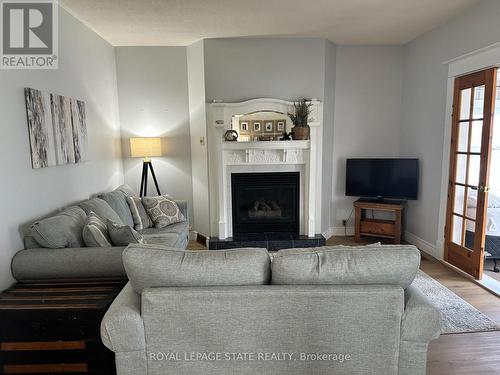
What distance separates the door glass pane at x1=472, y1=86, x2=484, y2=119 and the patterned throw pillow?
3.45 meters

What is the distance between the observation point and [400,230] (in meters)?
4.73

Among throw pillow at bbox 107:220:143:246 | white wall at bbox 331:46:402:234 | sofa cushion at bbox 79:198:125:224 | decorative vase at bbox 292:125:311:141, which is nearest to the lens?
throw pillow at bbox 107:220:143:246

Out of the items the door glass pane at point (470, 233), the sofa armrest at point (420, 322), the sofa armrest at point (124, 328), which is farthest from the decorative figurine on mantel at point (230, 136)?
the sofa armrest at point (420, 322)

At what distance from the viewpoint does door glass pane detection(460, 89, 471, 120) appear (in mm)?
3758

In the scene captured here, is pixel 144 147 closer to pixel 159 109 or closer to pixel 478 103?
pixel 159 109

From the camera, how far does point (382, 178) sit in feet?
15.9

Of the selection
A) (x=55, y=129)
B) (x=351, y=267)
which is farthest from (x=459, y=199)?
(x=55, y=129)

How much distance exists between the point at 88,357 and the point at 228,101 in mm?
3530

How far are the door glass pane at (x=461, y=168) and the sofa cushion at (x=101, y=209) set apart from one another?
12.2 feet

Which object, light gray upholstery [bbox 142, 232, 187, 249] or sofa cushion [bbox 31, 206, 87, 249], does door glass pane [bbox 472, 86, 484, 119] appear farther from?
sofa cushion [bbox 31, 206, 87, 249]

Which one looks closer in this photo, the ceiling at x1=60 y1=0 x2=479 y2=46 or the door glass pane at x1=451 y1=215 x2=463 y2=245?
the ceiling at x1=60 y1=0 x2=479 y2=46

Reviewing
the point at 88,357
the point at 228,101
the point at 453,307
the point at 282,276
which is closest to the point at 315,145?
the point at 228,101

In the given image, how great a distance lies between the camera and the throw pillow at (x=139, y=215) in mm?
3924

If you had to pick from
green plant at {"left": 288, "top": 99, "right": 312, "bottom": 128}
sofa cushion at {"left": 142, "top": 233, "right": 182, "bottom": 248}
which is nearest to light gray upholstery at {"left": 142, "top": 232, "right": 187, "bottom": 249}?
sofa cushion at {"left": 142, "top": 233, "right": 182, "bottom": 248}
